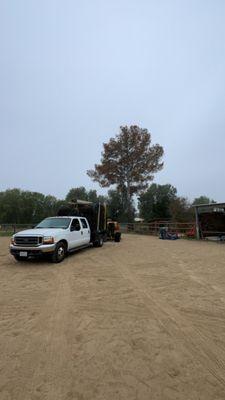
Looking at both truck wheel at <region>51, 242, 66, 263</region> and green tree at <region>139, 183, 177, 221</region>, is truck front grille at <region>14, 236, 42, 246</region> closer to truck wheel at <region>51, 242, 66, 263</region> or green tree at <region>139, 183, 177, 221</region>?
truck wheel at <region>51, 242, 66, 263</region>

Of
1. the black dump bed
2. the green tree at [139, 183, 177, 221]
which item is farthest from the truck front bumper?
the green tree at [139, 183, 177, 221]

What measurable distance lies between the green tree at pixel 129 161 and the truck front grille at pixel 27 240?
28413mm

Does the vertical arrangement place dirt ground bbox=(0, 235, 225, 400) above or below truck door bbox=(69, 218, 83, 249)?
below

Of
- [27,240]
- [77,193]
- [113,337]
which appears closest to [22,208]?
[77,193]

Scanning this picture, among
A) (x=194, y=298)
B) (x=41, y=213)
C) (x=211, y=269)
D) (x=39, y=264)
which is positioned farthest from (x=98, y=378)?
(x=41, y=213)

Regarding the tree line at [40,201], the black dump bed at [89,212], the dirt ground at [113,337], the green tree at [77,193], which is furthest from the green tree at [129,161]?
the green tree at [77,193]

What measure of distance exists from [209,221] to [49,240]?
16363 mm

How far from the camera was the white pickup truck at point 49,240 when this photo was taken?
11.9 m

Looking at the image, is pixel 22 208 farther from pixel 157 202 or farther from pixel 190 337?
pixel 190 337

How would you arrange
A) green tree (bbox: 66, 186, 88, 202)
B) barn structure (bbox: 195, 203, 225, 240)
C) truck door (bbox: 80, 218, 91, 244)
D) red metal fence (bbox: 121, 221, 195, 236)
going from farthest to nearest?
1. green tree (bbox: 66, 186, 88, 202)
2. red metal fence (bbox: 121, 221, 195, 236)
3. barn structure (bbox: 195, 203, 225, 240)
4. truck door (bbox: 80, 218, 91, 244)

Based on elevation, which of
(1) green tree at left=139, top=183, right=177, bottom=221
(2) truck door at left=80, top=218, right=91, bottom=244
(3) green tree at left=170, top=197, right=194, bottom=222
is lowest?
(2) truck door at left=80, top=218, right=91, bottom=244

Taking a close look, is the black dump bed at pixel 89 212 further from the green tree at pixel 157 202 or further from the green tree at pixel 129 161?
the green tree at pixel 157 202

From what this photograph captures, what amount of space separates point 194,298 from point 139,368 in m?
3.46

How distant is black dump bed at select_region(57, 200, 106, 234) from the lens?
59.8 ft
